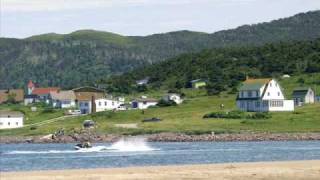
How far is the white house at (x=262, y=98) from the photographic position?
149500mm

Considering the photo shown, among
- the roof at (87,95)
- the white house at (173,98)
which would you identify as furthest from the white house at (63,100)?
the white house at (173,98)

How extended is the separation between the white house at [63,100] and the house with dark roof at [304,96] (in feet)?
162

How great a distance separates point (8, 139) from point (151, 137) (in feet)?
80.1

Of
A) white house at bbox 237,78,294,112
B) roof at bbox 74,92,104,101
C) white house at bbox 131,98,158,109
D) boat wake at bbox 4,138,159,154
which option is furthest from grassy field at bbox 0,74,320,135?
boat wake at bbox 4,138,159,154

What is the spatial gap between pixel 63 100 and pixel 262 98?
53.9m

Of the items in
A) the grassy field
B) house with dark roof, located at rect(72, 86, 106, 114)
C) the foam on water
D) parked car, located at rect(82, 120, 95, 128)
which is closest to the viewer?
the foam on water

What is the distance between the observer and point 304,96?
158 meters

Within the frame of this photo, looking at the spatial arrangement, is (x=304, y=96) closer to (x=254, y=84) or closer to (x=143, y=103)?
(x=254, y=84)

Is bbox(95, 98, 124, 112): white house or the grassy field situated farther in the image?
bbox(95, 98, 124, 112): white house

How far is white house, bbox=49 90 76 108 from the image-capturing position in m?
192

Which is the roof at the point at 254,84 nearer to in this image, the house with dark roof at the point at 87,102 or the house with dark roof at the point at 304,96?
the house with dark roof at the point at 304,96

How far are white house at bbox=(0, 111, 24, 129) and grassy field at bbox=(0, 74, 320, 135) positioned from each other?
2033 millimetres

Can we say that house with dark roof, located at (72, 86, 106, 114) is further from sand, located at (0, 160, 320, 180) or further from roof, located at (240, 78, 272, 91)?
sand, located at (0, 160, 320, 180)

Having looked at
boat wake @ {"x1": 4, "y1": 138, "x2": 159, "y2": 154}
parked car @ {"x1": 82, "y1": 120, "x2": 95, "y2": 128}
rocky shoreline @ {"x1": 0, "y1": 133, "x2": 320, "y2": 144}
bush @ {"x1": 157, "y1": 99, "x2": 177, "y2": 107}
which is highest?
bush @ {"x1": 157, "y1": 99, "x2": 177, "y2": 107}
